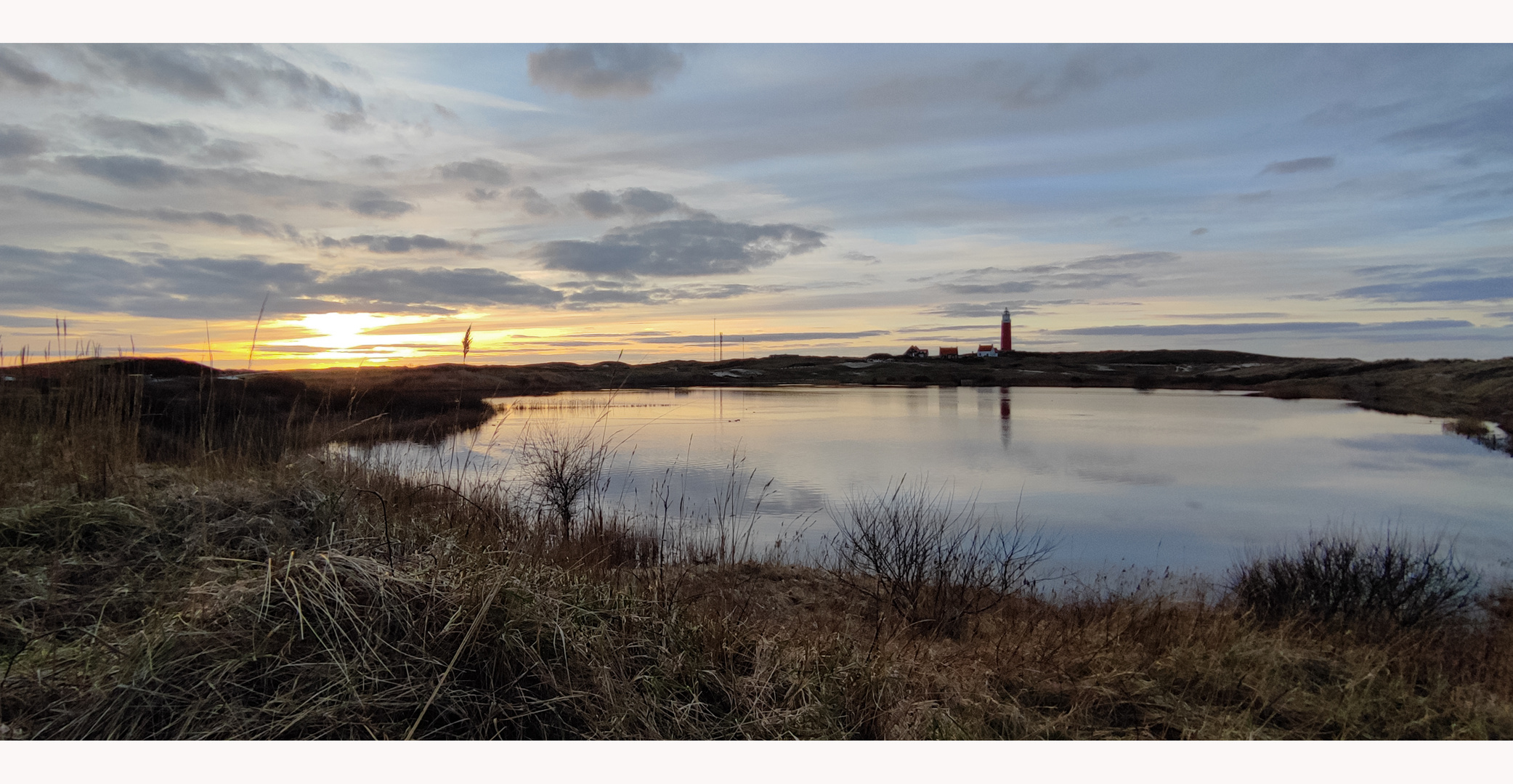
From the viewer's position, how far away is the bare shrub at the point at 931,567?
6902 millimetres

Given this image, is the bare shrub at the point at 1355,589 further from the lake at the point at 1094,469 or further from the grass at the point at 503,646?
the lake at the point at 1094,469

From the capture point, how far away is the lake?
11.4m

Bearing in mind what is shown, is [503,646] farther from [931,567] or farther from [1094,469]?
[1094,469]

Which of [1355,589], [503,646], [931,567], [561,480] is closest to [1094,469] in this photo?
[1355,589]

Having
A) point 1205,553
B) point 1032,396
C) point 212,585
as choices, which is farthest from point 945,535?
point 1032,396

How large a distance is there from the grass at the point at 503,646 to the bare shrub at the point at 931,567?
0.15 metres

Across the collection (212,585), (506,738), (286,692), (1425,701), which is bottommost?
(1425,701)

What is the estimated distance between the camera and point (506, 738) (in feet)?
9.35

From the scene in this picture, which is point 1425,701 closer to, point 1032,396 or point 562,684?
point 562,684

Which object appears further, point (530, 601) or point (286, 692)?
point (530, 601)

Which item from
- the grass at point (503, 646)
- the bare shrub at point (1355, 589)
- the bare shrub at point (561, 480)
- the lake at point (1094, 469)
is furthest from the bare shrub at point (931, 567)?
the bare shrub at point (561, 480)

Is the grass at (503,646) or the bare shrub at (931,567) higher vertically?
the grass at (503,646)

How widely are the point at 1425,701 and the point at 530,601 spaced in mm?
5044
